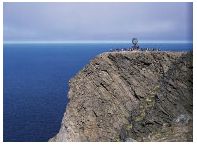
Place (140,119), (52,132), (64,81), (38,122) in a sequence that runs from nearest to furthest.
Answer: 1. (140,119)
2. (52,132)
3. (38,122)
4. (64,81)

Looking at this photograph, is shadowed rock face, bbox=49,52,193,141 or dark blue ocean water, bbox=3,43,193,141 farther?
dark blue ocean water, bbox=3,43,193,141

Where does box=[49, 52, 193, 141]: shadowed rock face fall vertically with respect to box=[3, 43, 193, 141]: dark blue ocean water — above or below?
above

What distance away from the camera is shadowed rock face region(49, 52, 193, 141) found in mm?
42344

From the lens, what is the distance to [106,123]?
45281mm

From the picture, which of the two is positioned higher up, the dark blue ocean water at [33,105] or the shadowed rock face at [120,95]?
the shadowed rock face at [120,95]

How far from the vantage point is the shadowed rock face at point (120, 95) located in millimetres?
42344

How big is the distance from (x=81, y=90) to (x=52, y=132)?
130 feet

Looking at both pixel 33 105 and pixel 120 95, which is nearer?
pixel 120 95

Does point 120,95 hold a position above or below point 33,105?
above

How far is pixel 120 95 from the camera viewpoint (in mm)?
45875

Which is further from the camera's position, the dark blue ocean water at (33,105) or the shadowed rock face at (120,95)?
the dark blue ocean water at (33,105)

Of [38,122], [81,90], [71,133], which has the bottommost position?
[38,122]

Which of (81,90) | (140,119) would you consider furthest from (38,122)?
(140,119)

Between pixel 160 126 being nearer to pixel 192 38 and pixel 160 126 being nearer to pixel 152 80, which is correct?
pixel 152 80
